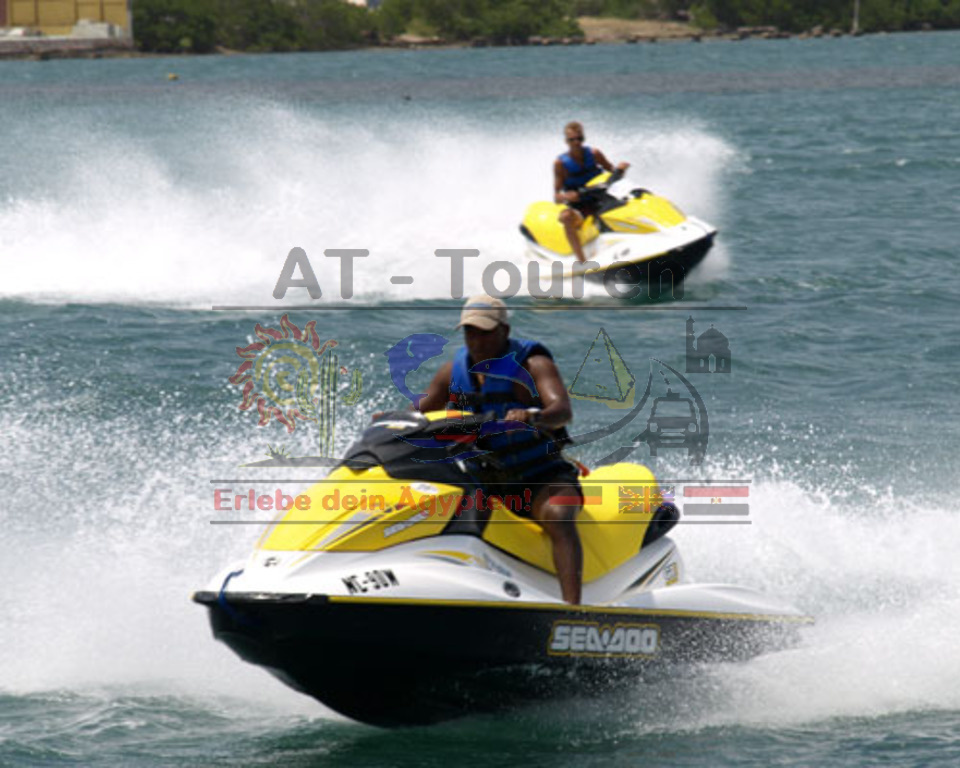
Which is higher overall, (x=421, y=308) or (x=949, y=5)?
(x=949, y=5)

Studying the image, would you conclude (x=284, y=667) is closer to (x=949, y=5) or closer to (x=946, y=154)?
(x=946, y=154)

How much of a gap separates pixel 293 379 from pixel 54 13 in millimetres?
79909

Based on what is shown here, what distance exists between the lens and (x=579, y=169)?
1496 centimetres

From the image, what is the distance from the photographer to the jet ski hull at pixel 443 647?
19.0 feet

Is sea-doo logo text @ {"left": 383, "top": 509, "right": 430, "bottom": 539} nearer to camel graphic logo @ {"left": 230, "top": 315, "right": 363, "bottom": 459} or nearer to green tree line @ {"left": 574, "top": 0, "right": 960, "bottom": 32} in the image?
camel graphic logo @ {"left": 230, "top": 315, "right": 363, "bottom": 459}

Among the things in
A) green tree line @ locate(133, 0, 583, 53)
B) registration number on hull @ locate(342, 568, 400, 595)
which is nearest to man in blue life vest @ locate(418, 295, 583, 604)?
registration number on hull @ locate(342, 568, 400, 595)

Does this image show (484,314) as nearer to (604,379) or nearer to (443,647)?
(443,647)

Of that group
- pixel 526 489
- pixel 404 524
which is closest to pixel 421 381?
pixel 526 489

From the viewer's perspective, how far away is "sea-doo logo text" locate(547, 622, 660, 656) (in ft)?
20.3

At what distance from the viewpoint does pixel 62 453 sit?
9594mm

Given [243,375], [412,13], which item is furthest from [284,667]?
[412,13]

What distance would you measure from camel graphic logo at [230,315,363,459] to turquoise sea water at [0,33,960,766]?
17 cm

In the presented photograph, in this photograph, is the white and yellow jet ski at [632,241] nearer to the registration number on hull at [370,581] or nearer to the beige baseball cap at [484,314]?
the beige baseball cap at [484,314]

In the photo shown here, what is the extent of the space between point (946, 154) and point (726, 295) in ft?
46.3
